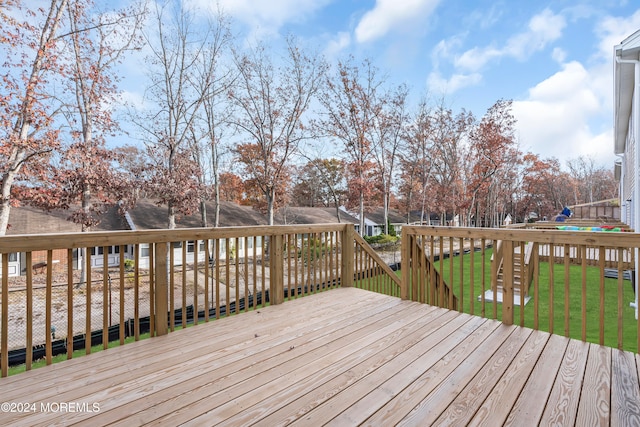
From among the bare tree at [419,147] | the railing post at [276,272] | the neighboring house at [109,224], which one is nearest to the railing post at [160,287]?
the railing post at [276,272]

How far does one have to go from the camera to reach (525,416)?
1570 millimetres

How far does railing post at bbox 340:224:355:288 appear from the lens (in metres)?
4.38

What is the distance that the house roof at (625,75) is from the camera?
4805 millimetres

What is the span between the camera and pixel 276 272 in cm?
364

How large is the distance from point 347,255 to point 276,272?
1210mm

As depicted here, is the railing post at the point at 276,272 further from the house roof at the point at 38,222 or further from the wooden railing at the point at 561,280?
the house roof at the point at 38,222

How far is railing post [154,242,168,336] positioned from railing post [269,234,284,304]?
3.89 feet

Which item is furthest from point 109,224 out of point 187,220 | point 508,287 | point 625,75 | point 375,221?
point 375,221

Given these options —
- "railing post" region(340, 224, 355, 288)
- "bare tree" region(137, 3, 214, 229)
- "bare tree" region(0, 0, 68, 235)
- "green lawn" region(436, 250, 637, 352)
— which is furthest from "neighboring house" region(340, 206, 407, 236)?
"railing post" region(340, 224, 355, 288)

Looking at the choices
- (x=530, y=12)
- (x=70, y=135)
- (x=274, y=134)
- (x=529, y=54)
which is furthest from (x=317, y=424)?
(x=274, y=134)

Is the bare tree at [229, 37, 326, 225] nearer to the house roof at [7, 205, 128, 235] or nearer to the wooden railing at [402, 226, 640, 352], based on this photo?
the house roof at [7, 205, 128, 235]

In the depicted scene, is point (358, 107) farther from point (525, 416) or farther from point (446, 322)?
point (525, 416)

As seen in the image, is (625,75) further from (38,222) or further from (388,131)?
(38,222)

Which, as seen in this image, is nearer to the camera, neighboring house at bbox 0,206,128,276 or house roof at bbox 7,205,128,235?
neighboring house at bbox 0,206,128,276
